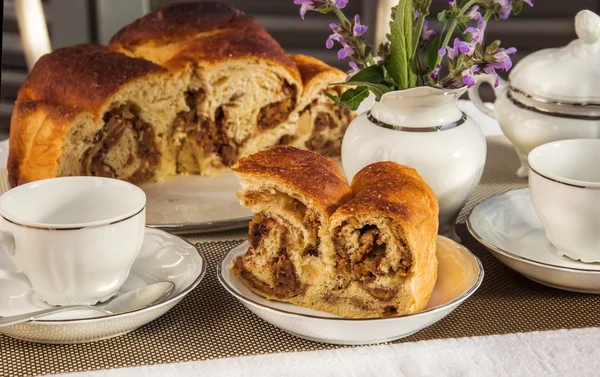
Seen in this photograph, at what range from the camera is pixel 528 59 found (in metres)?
2.02

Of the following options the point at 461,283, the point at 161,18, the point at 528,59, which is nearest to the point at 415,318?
the point at 461,283

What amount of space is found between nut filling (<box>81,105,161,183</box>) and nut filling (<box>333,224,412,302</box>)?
103 cm

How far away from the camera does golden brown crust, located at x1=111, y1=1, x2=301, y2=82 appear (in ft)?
7.76

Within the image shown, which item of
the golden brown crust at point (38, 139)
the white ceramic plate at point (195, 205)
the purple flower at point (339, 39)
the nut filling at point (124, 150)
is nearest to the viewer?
the purple flower at point (339, 39)

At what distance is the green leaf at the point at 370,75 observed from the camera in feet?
5.45

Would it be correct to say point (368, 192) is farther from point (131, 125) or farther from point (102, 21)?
point (102, 21)

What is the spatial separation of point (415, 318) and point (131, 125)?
1.27 metres

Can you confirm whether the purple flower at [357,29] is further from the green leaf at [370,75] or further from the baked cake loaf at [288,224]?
the baked cake loaf at [288,224]

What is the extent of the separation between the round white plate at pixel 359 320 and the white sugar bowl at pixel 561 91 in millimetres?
612

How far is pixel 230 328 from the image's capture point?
56.1 inches

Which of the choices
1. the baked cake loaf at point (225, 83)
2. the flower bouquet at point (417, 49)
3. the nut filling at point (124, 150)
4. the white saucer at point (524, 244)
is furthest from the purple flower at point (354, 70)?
the nut filling at point (124, 150)

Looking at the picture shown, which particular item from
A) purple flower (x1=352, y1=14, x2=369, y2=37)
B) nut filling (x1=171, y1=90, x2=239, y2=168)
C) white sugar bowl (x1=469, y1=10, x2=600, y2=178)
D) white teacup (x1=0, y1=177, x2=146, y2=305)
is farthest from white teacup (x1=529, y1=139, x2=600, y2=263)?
nut filling (x1=171, y1=90, x2=239, y2=168)

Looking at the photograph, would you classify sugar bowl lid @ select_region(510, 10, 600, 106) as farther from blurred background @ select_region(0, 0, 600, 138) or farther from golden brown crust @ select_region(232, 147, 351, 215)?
blurred background @ select_region(0, 0, 600, 138)

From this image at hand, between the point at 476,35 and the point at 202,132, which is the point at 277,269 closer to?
the point at 476,35
